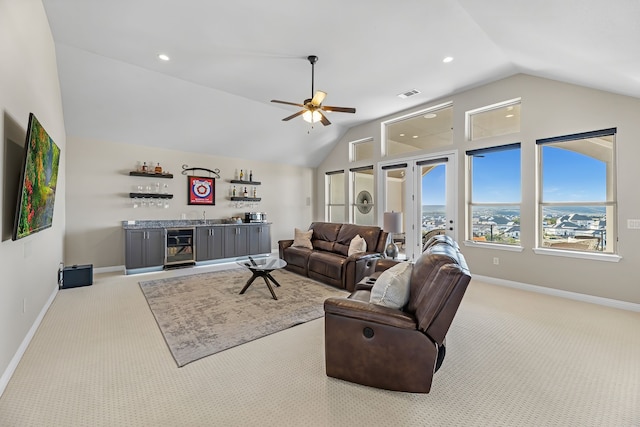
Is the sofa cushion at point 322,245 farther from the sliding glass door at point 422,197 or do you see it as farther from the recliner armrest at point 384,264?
the recliner armrest at point 384,264

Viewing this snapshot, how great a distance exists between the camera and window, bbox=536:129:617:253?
3869mm

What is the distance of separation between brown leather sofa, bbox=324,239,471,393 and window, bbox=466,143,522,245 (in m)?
3.53

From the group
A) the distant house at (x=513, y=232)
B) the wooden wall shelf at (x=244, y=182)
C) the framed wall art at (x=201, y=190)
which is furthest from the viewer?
the wooden wall shelf at (x=244, y=182)

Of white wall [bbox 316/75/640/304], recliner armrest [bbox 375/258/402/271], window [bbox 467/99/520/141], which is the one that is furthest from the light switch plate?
recliner armrest [bbox 375/258/402/271]

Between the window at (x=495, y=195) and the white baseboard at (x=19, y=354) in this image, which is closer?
the white baseboard at (x=19, y=354)

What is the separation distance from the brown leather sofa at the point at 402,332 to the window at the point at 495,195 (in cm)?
353

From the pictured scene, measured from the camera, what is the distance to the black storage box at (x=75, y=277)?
4340 millimetres

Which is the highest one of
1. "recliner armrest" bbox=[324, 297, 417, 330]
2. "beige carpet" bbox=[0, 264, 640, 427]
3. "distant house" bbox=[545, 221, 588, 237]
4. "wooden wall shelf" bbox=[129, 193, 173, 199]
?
"wooden wall shelf" bbox=[129, 193, 173, 199]

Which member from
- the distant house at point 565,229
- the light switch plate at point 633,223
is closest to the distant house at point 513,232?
the distant house at point 565,229

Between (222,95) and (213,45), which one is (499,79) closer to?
(213,45)

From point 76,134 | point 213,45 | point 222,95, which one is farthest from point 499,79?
point 76,134

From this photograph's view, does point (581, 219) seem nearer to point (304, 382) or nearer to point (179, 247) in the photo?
point (304, 382)

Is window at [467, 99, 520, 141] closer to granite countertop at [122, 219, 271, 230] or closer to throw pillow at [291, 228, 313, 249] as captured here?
throw pillow at [291, 228, 313, 249]

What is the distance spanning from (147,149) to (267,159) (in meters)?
2.91
